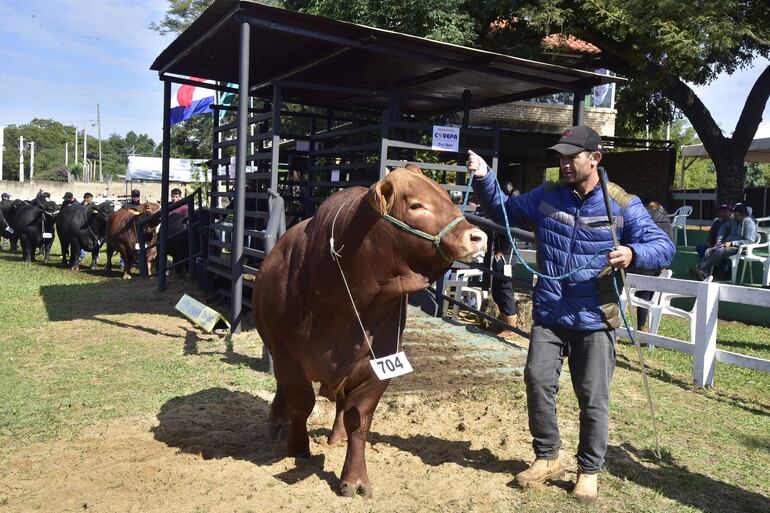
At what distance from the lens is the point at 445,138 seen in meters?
8.75

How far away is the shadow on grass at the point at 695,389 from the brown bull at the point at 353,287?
4.17 meters

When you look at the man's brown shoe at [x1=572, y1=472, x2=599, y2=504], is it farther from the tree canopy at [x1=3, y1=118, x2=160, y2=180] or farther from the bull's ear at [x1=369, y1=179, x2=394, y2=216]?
the tree canopy at [x1=3, y1=118, x2=160, y2=180]

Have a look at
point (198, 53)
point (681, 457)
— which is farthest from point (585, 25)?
point (681, 457)

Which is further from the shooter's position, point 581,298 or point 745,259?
point 745,259

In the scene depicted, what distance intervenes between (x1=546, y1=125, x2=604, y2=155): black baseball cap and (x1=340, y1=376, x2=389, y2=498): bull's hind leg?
5.51 feet

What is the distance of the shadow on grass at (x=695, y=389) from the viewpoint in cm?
646

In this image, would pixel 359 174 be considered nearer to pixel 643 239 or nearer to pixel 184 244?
pixel 184 244

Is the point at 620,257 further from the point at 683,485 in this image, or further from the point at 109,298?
the point at 109,298

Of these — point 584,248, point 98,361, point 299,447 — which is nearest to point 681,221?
point 98,361

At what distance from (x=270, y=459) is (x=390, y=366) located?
49.2 inches

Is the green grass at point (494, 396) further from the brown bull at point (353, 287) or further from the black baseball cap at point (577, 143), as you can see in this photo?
the black baseball cap at point (577, 143)

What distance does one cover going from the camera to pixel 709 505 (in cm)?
415

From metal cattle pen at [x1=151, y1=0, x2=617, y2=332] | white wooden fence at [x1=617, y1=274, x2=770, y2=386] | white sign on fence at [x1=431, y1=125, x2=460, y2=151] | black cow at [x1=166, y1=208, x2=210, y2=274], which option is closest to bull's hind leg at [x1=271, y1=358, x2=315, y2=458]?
metal cattle pen at [x1=151, y1=0, x2=617, y2=332]

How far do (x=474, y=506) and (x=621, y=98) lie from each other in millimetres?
18610
